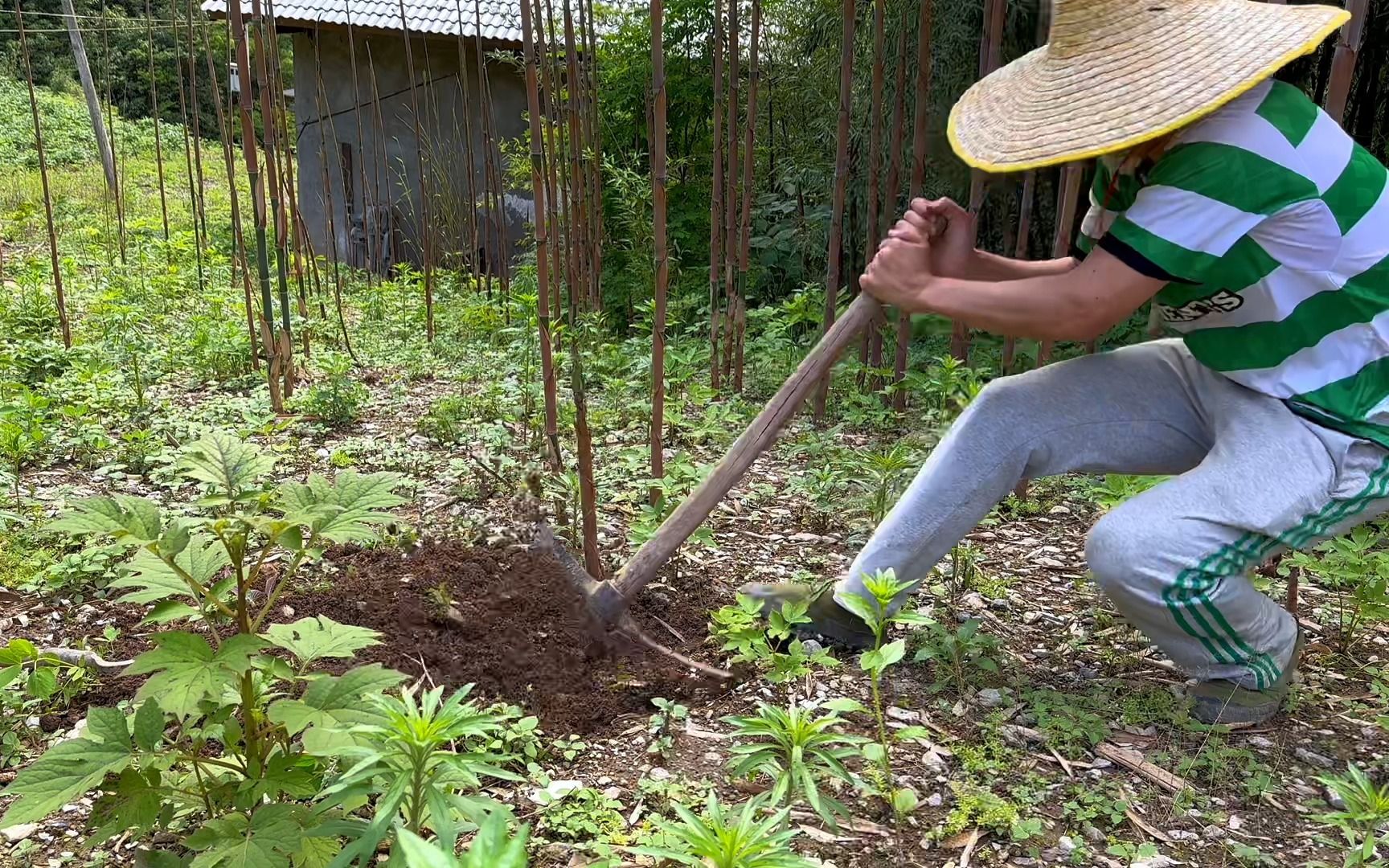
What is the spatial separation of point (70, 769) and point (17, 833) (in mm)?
475

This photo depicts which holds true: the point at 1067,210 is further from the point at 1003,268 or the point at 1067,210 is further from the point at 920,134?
the point at 1003,268

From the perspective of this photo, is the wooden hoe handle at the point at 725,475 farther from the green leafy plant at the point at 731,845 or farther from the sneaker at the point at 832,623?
the green leafy plant at the point at 731,845

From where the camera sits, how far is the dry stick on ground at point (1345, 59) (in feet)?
6.67

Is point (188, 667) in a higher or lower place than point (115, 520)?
lower

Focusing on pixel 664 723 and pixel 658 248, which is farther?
pixel 658 248

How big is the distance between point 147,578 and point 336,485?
28 centimetres

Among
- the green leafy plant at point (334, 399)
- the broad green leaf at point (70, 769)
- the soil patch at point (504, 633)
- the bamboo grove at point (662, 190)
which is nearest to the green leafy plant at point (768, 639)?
the soil patch at point (504, 633)

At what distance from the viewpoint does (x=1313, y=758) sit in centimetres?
182

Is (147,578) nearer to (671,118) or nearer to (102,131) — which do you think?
(671,118)

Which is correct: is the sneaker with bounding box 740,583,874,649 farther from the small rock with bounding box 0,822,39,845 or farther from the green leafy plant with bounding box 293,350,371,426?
the green leafy plant with bounding box 293,350,371,426

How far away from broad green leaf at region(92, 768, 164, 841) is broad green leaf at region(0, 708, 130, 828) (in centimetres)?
5

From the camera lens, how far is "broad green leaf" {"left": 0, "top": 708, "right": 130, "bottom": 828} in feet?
3.84

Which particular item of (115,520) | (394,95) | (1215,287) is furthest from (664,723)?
(394,95)

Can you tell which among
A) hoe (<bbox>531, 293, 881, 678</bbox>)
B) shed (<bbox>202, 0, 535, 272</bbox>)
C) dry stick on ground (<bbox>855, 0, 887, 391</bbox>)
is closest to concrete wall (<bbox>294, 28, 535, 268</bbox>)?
shed (<bbox>202, 0, 535, 272</bbox>)
